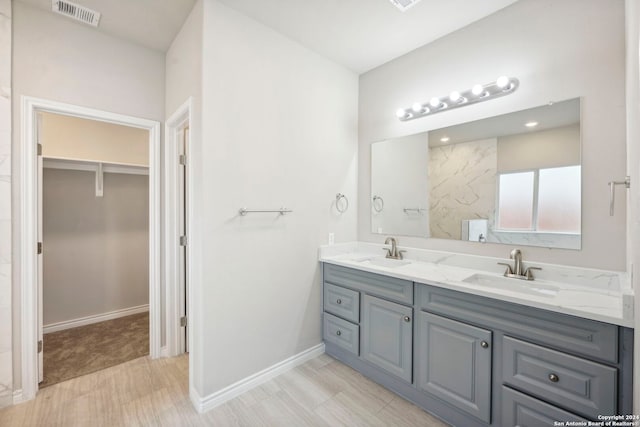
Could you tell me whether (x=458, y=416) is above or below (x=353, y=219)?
below

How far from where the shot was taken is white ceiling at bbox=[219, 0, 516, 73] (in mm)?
1862

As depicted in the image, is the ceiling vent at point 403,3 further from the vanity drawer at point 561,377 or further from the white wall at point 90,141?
the white wall at point 90,141

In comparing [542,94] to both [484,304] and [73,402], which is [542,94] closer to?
[484,304]

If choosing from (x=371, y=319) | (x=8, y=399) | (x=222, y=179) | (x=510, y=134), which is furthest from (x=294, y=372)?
(x=510, y=134)

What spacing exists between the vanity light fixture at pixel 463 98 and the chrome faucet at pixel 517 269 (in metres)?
1.10

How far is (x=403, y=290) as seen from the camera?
187 centimetres

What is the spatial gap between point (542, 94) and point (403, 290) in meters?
1.54

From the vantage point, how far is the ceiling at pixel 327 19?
1.86 meters

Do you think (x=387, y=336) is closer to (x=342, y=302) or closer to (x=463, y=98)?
(x=342, y=302)

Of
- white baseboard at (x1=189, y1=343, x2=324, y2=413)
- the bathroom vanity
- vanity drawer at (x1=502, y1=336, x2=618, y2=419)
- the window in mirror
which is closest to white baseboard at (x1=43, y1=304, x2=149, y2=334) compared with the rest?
white baseboard at (x1=189, y1=343, x2=324, y2=413)

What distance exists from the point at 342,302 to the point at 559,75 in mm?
2135

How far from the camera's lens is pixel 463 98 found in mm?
2057

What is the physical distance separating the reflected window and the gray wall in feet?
12.5

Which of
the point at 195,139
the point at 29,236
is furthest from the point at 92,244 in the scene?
the point at 195,139
